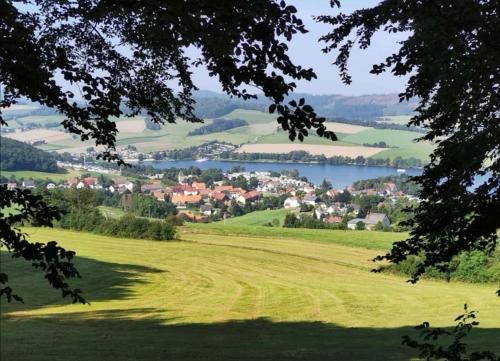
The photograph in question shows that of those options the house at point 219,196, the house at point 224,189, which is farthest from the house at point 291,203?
the house at point 224,189

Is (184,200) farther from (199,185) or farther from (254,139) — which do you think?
(254,139)

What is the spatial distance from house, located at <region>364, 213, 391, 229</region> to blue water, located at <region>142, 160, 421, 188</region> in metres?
44.4

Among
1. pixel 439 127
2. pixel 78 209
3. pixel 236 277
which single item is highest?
pixel 439 127

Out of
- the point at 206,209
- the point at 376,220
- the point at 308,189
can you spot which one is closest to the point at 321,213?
the point at 376,220

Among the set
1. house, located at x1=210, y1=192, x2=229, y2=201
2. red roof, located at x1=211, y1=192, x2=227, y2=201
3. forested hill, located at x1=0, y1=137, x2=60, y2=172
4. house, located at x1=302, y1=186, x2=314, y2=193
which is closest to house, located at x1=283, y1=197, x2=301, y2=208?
house, located at x1=210, y1=192, x2=229, y2=201

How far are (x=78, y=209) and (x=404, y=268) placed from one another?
1251 inches

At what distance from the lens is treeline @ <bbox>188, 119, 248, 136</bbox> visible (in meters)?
174

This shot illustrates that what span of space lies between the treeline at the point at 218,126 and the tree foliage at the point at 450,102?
551ft

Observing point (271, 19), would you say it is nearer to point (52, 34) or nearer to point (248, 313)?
point (52, 34)

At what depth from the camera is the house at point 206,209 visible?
2982 inches

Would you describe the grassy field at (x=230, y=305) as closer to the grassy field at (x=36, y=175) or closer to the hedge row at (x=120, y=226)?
the hedge row at (x=120, y=226)

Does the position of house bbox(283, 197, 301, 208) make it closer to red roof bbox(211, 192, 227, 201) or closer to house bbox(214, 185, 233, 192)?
red roof bbox(211, 192, 227, 201)

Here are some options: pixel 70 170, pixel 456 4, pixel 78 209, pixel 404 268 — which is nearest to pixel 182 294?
pixel 404 268

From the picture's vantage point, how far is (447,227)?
5648 millimetres
